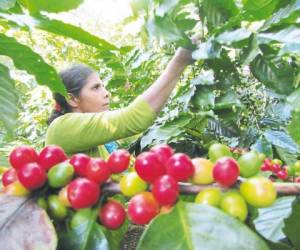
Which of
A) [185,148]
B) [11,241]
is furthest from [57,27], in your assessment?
[185,148]

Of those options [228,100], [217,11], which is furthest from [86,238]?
[228,100]

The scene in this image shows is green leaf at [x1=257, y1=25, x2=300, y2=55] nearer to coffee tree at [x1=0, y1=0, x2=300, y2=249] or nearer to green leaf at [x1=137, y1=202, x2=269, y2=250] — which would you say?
coffee tree at [x1=0, y1=0, x2=300, y2=249]

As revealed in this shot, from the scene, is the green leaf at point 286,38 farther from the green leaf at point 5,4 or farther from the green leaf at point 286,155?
the green leaf at point 286,155

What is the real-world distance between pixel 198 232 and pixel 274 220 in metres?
0.19

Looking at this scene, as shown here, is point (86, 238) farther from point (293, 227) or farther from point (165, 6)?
point (165, 6)

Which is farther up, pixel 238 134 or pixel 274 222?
pixel 274 222

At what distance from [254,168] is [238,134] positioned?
3.62 ft

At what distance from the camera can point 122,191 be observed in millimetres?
477

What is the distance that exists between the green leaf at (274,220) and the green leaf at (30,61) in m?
0.43

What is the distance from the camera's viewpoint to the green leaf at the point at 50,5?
0.71 m

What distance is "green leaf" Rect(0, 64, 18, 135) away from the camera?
0.70 meters

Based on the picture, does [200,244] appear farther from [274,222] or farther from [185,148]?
[185,148]

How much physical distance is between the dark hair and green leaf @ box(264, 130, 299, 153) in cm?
89

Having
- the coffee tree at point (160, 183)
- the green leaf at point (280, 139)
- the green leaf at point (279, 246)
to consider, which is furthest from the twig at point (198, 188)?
the green leaf at point (280, 139)
